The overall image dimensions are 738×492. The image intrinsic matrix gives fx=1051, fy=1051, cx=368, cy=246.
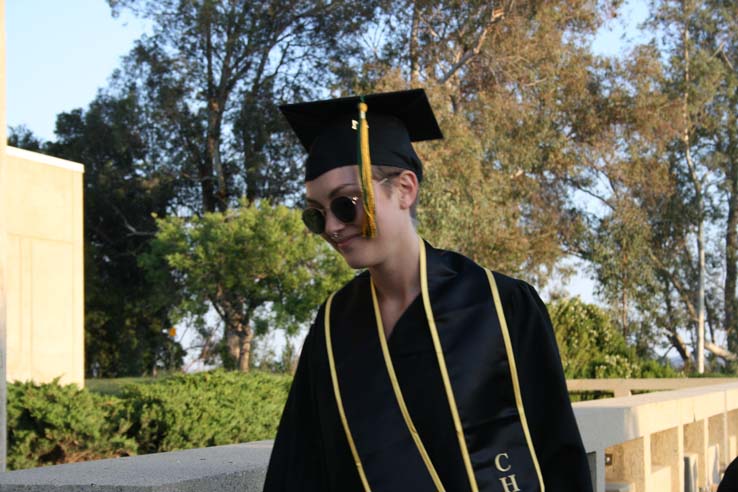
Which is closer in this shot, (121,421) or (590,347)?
(121,421)

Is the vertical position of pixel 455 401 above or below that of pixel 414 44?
below

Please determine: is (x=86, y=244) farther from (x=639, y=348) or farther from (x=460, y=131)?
(x=639, y=348)

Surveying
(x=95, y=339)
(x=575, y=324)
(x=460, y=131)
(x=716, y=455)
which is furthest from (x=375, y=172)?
(x=95, y=339)

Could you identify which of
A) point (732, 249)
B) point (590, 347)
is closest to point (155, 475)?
point (590, 347)

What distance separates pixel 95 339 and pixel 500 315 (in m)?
33.7

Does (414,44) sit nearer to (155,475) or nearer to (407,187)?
(155,475)

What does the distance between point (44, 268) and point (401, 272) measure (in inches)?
589

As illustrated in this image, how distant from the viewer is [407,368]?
2.25 meters

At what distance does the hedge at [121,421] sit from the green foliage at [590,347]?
6.14 metres

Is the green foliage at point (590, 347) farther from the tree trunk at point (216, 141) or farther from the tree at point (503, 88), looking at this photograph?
the tree trunk at point (216, 141)

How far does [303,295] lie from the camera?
988 inches

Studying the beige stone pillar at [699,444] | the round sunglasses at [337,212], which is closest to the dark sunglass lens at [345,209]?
the round sunglasses at [337,212]

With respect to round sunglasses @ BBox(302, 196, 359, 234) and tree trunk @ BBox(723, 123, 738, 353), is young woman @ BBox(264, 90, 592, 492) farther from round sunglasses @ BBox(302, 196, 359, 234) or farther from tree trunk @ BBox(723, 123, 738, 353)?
tree trunk @ BBox(723, 123, 738, 353)

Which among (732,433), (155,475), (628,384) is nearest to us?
(155,475)
